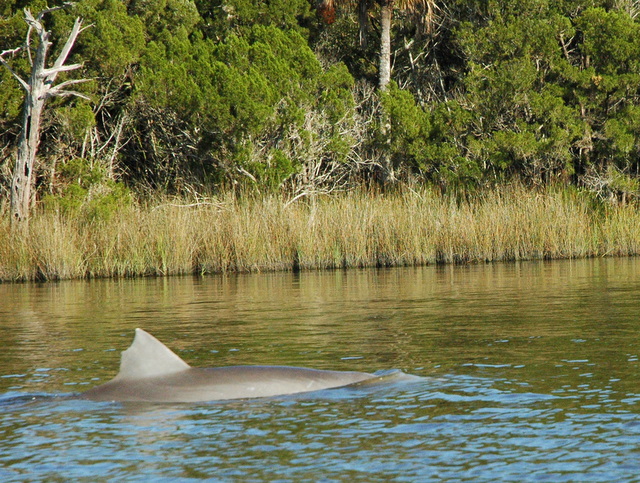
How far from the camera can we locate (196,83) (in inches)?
1034

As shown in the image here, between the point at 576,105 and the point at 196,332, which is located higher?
the point at 576,105

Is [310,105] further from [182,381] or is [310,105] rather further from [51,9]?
[182,381]

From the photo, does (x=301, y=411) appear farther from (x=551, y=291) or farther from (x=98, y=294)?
(x=98, y=294)

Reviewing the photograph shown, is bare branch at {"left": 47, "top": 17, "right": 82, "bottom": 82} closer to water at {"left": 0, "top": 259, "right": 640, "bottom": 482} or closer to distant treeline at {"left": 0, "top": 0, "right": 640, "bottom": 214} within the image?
distant treeline at {"left": 0, "top": 0, "right": 640, "bottom": 214}

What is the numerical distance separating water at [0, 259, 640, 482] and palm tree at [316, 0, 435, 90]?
62.2ft

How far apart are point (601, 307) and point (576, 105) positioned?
2021 cm

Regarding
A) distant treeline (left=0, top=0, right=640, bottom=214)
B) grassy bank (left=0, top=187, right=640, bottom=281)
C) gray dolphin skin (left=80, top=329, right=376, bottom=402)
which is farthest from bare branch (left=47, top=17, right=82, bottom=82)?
gray dolphin skin (left=80, top=329, right=376, bottom=402)

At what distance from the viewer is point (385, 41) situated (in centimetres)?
3052

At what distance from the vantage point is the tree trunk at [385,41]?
3038 cm

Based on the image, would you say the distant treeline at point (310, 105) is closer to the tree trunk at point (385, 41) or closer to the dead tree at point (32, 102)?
the tree trunk at point (385, 41)

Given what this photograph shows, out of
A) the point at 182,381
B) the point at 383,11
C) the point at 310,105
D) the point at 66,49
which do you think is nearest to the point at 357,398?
the point at 182,381

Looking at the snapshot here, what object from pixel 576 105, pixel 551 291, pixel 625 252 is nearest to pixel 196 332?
pixel 551 291

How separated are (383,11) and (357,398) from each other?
85.6ft

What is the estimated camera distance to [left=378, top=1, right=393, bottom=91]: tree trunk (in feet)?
99.7
